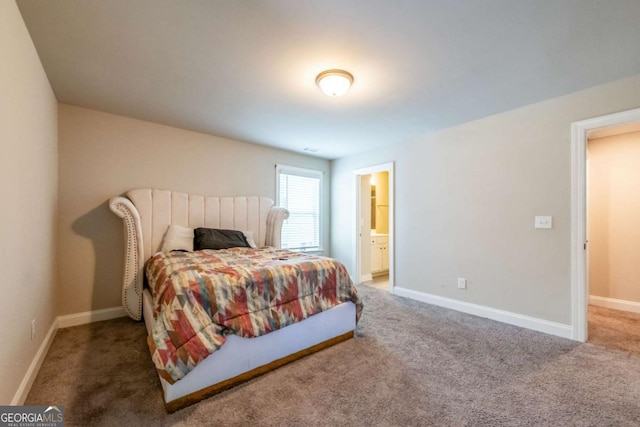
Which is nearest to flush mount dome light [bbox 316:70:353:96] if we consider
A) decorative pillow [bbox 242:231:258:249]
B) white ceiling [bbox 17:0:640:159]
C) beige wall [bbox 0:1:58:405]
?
white ceiling [bbox 17:0:640:159]

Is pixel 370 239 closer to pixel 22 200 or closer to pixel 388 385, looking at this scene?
pixel 388 385

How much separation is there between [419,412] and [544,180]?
8.77 ft

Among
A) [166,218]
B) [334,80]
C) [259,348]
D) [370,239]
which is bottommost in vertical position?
[259,348]

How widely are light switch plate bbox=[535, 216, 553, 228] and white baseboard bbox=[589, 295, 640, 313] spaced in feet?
6.43

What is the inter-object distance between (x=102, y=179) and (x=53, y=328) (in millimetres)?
1656

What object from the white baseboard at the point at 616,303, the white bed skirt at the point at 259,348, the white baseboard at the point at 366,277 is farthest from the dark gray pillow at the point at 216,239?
the white baseboard at the point at 616,303

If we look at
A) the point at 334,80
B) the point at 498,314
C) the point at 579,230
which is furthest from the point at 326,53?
the point at 498,314

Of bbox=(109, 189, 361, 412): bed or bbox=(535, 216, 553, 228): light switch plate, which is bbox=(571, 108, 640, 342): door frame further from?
bbox=(109, 189, 361, 412): bed

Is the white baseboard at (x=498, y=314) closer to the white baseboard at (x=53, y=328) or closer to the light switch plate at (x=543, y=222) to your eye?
the light switch plate at (x=543, y=222)

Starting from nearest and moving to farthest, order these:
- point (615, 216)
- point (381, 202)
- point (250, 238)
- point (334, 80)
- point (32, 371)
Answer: point (32, 371)
point (334, 80)
point (615, 216)
point (250, 238)
point (381, 202)

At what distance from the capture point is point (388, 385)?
1.92 m

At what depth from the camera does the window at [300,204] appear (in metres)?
4.92

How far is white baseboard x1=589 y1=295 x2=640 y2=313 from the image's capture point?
3.46 meters

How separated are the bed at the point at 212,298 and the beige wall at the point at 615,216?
142 inches
